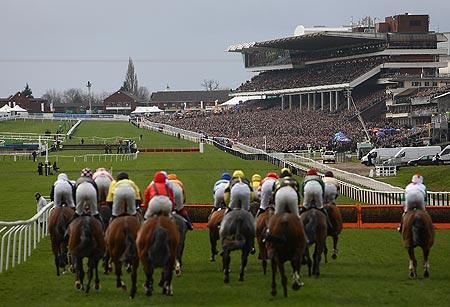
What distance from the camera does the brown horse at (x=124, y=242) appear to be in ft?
45.1

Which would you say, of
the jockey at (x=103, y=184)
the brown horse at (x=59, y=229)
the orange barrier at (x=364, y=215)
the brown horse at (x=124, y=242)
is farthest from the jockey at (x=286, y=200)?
the orange barrier at (x=364, y=215)

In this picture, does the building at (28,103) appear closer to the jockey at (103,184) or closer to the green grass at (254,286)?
the green grass at (254,286)

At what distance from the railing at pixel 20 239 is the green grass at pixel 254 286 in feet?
0.79

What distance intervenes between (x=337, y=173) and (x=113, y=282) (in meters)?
32.6

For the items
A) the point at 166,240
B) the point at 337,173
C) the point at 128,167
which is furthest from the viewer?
the point at 128,167

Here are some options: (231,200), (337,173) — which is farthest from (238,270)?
(337,173)

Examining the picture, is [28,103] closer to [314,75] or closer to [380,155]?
[314,75]

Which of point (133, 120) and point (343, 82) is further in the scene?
point (133, 120)

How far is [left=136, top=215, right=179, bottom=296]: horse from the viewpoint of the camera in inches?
523

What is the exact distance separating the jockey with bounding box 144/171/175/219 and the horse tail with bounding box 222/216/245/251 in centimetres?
112

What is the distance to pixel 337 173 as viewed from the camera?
47156 mm

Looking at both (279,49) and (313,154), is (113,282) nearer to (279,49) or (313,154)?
(313,154)

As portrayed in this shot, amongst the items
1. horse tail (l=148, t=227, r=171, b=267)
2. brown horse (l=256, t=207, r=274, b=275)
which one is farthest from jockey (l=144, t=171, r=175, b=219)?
brown horse (l=256, t=207, r=274, b=275)

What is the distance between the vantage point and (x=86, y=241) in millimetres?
14203
